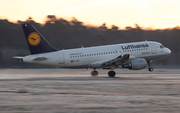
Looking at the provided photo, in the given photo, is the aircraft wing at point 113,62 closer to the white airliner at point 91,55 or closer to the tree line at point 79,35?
the white airliner at point 91,55

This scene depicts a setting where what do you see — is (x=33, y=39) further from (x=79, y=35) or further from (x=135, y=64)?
(x=79, y=35)

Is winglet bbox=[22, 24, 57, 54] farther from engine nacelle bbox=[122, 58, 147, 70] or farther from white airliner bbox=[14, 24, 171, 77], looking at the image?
engine nacelle bbox=[122, 58, 147, 70]

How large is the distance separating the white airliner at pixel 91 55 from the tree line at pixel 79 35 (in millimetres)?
50180

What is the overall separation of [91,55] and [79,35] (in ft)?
214

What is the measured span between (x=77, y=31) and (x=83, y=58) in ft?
224

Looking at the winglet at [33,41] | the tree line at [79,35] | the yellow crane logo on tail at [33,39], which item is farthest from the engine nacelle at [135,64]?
the tree line at [79,35]

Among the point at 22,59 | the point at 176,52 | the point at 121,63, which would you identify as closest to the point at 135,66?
the point at 121,63

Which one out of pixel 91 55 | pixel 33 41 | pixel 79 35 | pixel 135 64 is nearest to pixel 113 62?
pixel 135 64

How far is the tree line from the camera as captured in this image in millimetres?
87188

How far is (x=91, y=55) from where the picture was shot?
1273 inches

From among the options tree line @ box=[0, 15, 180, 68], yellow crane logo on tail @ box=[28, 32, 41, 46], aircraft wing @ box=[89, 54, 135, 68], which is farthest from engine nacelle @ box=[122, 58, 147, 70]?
tree line @ box=[0, 15, 180, 68]

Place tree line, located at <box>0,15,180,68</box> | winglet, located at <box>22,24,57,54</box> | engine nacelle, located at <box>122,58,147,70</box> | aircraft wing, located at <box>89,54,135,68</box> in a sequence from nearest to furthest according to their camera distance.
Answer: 1. aircraft wing, located at <box>89,54,135,68</box>
2. winglet, located at <box>22,24,57,54</box>
3. engine nacelle, located at <box>122,58,147,70</box>
4. tree line, located at <box>0,15,180,68</box>

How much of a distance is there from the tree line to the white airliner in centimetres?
5018

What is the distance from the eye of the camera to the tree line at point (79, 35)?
8719 cm
